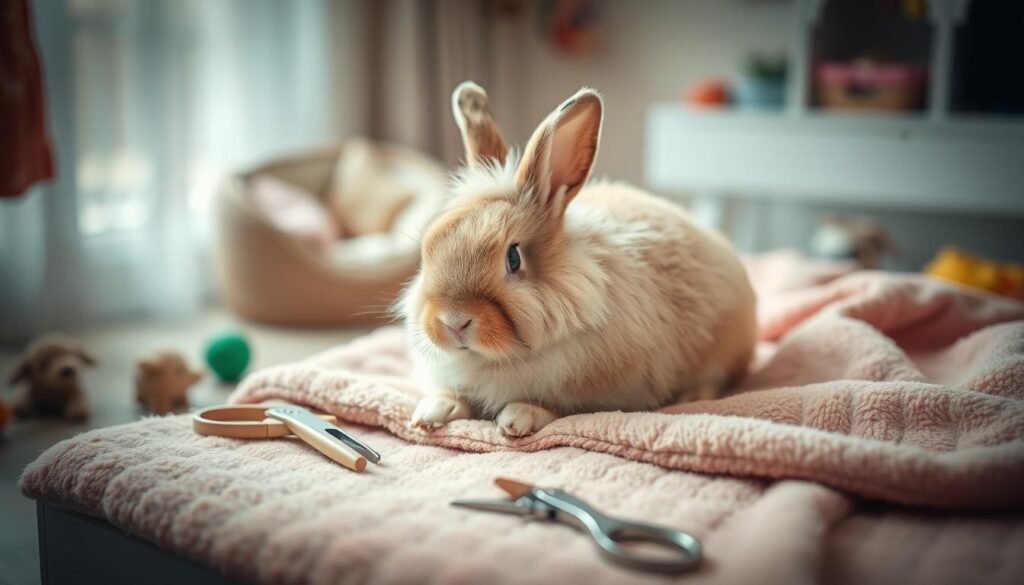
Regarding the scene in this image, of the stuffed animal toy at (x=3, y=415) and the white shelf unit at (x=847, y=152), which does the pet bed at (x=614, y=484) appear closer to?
the stuffed animal toy at (x=3, y=415)

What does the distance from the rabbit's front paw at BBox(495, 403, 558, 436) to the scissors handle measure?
26 centimetres

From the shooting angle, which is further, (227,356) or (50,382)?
(227,356)

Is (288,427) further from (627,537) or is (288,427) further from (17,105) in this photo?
(17,105)

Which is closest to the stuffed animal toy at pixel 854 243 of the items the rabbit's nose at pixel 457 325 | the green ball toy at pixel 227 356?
the green ball toy at pixel 227 356

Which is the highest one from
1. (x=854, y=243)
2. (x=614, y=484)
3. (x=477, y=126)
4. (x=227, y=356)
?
(x=477, y=126)

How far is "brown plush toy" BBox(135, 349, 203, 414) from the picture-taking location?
237cm

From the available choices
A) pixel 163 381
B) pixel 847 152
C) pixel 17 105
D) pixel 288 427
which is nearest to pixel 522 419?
pixel 288 427

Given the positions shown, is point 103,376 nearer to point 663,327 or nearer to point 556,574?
point 663,327

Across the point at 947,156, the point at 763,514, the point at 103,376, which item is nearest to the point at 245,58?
the point at 103,376

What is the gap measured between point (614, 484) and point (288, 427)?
0.49 meters

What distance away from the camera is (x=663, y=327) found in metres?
1.50

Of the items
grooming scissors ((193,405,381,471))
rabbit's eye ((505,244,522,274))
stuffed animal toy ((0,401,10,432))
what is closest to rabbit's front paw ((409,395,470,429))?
grooming scissors ((193,405,381,471))

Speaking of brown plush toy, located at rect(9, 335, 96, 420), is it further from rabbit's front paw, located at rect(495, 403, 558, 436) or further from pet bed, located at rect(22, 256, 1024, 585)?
rabbit's front paw, located at rect(495, 403, 558, 436)

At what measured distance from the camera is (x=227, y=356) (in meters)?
2.60
